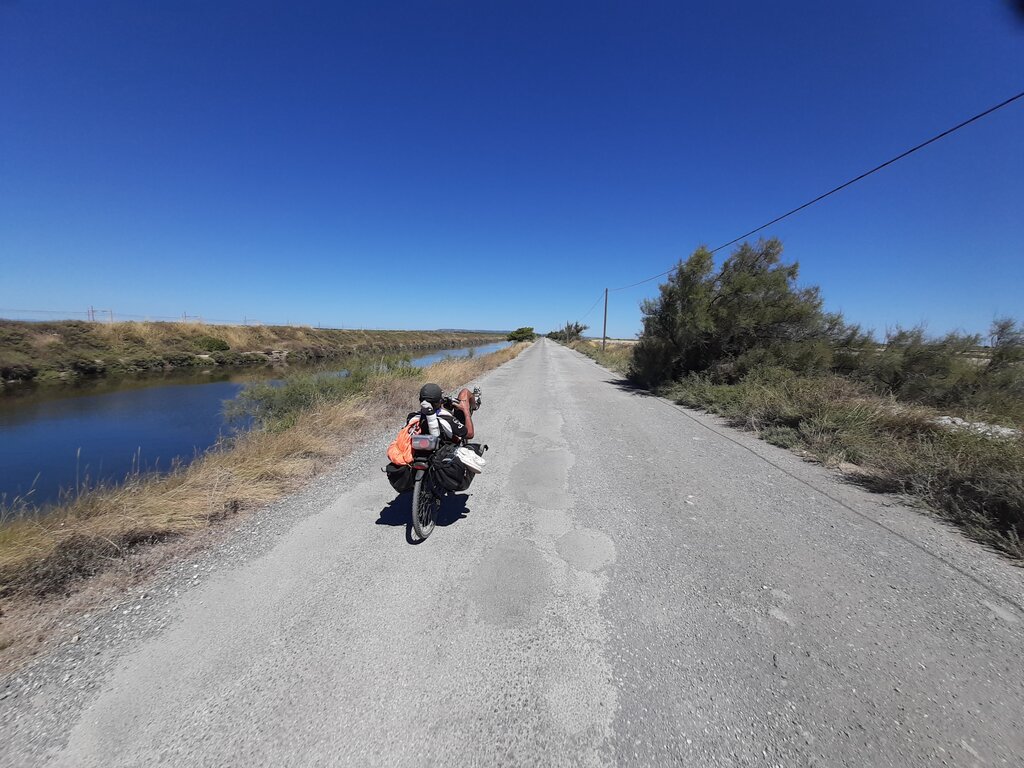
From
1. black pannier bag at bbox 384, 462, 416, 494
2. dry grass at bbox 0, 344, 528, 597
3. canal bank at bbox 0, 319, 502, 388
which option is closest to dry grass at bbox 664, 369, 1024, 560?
black pannier bag at bbox 384, 462, 416, 494

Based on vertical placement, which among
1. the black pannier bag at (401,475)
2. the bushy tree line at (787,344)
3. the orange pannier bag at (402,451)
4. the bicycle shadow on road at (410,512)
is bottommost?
the bicycle shadow on road at (410,512)

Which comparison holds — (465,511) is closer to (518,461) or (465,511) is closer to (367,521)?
(367,521)

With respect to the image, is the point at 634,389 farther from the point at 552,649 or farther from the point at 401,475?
the point at 552,649

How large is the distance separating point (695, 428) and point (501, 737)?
7367mm

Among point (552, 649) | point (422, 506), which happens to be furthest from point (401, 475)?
point (552, 649)

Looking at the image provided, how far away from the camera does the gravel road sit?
1.64 metres

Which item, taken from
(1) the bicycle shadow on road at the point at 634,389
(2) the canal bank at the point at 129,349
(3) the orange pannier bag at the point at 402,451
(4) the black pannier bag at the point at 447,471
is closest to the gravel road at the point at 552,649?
(4) the black pannier bag at the point at 447,471

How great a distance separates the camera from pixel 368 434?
22.0 feet

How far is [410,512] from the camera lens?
392 centimetres

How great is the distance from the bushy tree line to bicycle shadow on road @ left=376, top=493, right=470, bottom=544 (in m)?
10.1

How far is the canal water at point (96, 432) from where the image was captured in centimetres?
682

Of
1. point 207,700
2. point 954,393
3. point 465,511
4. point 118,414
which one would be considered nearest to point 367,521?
point 465,511

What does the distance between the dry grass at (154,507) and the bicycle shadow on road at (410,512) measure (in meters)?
1.36

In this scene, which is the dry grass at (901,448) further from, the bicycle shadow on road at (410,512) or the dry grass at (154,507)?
the dry grass at (154,507)
